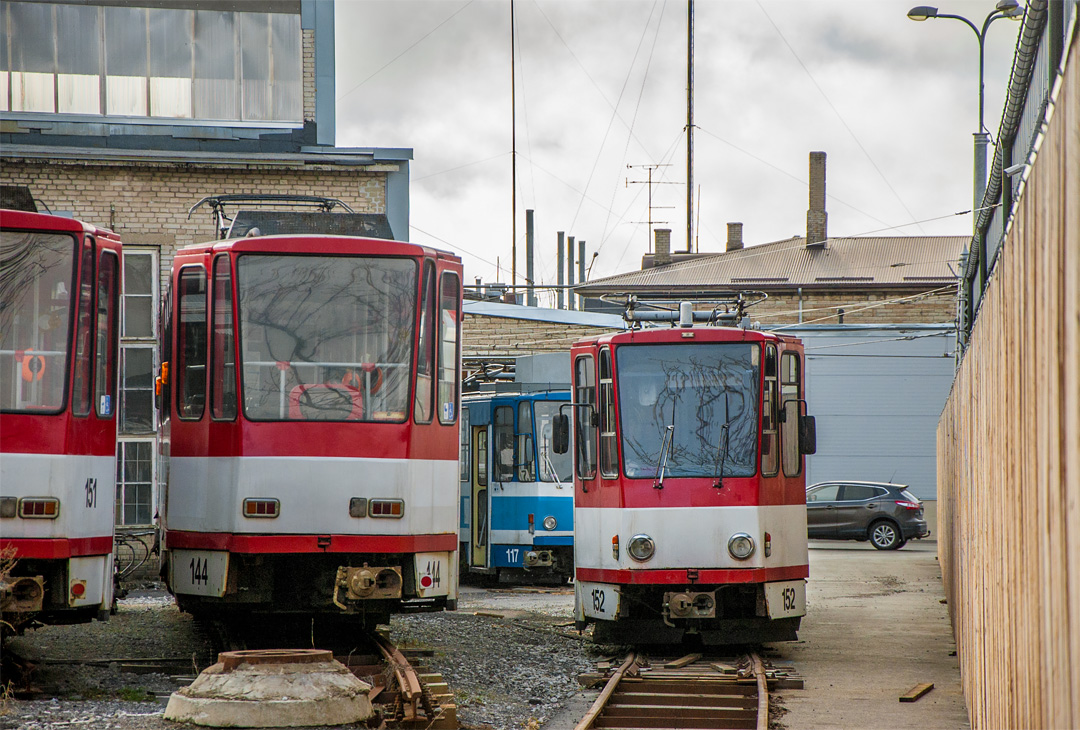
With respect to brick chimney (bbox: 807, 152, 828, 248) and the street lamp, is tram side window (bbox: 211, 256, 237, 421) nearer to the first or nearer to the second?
the street lamp

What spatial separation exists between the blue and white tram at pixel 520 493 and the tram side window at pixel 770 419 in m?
7.08

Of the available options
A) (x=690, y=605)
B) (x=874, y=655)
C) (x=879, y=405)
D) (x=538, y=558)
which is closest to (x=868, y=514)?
(x=879, y=405)

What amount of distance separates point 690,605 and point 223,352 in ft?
14.9

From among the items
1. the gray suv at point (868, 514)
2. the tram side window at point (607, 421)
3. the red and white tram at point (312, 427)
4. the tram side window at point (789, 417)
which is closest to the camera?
the red and white tram at point (312, 427)

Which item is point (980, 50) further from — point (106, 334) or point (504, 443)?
point (106, 334)

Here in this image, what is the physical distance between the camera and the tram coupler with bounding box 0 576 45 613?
814 centimetres

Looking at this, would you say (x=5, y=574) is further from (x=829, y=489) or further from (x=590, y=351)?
(x=829, y=489)

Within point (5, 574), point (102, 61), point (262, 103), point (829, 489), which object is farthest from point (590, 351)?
point (829, 489)

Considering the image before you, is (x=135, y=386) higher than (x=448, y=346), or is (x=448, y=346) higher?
(x=448, y=346)

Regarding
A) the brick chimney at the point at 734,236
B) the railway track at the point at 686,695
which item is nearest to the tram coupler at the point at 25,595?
the railway track at the point at 686,695

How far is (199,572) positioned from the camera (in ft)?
31.8

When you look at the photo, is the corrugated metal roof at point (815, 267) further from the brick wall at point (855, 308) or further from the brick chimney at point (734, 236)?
the brick chimney at point (734, 236)

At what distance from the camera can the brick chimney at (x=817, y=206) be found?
181 ft

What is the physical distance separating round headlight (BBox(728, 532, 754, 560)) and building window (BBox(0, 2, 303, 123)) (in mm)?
11276
